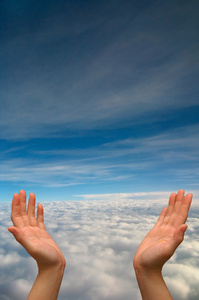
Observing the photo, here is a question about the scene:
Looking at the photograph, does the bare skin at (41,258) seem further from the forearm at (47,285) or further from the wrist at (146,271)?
the wrist at (146,271)

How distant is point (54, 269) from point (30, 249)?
2.92ft

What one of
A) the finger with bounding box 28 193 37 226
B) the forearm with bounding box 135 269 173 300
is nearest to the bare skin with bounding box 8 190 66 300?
the finger with bounding box 28 193 37 226

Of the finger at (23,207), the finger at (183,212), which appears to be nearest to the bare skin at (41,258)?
the finger at (23,207)

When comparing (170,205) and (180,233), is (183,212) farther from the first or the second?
(180,233)

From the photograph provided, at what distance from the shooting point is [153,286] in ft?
19.9

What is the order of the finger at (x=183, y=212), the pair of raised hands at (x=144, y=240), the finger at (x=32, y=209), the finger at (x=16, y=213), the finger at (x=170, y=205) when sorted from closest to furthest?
1. the pair of raised hands at (x=144, y=240)
2. the finger at (x=183, y=212)
3. the finger at (x=16, y=213)
4. the finger at (x=170, y=205)
5. the finger at (x=32, y=209)

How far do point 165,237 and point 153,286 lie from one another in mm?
1274

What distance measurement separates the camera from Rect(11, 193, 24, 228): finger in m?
7.11

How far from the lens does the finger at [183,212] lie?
6.82 meters

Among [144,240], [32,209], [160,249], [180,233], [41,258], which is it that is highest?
[32,209]

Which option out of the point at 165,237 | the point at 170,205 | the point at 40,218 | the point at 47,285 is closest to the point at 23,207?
the point at 40,218

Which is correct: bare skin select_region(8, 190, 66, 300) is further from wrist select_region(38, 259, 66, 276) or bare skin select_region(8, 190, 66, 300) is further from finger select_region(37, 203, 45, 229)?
finger select_region(37, 203, 45, 229)

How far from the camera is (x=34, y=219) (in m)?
7.60

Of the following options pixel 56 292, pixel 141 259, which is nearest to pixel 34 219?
pixel 56 292
